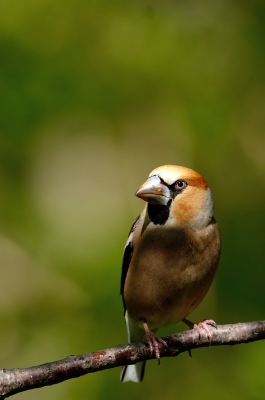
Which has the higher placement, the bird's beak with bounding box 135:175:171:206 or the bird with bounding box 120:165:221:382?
the bird's beak with bounding box 135:175:171:206

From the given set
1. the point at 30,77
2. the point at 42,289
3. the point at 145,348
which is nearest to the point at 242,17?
the point at 30,77

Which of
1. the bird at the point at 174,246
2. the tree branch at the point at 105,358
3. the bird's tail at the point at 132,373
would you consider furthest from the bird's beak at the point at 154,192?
the bird's tail at the point at 132,373

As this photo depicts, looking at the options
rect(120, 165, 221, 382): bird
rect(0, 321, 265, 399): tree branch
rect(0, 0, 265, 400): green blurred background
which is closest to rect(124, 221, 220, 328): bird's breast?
rect(120, 165, 221, 382): bird

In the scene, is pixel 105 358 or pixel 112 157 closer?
pixel 105 358

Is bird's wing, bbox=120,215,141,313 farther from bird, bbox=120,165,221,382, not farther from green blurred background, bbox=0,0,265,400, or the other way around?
green blurred background, bbox=0,0,265,400

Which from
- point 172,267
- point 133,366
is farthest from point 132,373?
point 172,267

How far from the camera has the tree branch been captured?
323cm

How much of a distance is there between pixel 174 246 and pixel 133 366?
46.8 inches

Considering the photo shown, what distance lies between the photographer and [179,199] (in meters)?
4.13

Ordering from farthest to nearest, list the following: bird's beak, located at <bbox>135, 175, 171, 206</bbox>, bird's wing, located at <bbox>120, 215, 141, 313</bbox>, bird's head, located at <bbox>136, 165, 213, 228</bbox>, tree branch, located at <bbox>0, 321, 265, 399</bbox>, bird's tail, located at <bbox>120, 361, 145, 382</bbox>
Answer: bird's tail, located at <bbox>120, 361, 145, 382</bbox> < bird's wing, located at <bbox>120, 215, 141, 313</bbox> < bird's head, located at <bbox>136, 165, 213, 228</bbox> < bird's beak, located at <bbox>135, 175, 171, 206</bbox> < tree branch, located at <bbox>0, 321, 265, 399</bbox>

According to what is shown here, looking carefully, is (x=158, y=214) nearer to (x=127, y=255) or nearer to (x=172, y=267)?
(x=172, y=267)

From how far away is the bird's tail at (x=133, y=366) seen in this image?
4656mm

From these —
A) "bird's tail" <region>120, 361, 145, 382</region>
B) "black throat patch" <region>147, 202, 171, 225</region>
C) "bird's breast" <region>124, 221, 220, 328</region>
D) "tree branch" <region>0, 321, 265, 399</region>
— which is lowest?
"bird's tail" <region>120, 361, 145, 382</region>

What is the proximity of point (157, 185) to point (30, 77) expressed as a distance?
203cm
